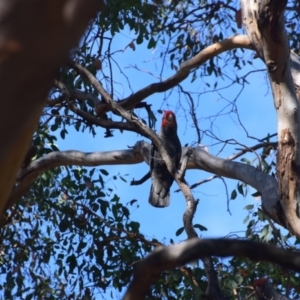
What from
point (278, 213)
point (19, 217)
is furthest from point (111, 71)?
point (278, 213)

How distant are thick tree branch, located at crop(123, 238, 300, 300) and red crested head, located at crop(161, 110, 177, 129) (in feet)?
16.1

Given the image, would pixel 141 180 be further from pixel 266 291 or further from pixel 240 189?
pixel 266 291

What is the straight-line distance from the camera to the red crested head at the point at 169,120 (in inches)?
242

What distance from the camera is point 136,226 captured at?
4898 millimetres

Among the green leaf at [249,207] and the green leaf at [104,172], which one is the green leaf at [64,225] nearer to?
the green leaf at [104,172]

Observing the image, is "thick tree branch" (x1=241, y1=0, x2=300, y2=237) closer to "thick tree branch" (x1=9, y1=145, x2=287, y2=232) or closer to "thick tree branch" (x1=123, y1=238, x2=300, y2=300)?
"thick tree branch" (x1=9, y1=145, x2=287, y2=232)

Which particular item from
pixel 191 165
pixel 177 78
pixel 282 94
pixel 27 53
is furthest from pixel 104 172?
pixel 27 53

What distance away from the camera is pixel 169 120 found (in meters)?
6.14

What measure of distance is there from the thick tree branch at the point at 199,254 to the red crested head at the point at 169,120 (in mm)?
4916

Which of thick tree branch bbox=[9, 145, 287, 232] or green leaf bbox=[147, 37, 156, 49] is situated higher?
green leaf bbox=[147, 37, 156, 49]

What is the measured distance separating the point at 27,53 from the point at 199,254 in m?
0.65

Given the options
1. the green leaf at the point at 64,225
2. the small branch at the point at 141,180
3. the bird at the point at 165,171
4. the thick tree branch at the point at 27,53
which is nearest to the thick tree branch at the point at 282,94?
the small branch at the point at 141,180

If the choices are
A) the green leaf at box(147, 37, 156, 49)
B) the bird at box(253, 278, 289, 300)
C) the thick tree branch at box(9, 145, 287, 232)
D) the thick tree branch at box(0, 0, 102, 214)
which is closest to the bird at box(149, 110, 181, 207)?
the thick tree branch at box(9, 145, 287, 232)

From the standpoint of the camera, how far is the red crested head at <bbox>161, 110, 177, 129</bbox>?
20.2 feet
